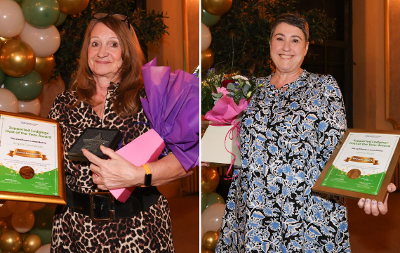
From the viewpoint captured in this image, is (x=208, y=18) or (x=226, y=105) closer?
(x=208, y=18)

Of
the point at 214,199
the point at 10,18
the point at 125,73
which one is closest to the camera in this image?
the point at 214,199

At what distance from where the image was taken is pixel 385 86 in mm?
1162

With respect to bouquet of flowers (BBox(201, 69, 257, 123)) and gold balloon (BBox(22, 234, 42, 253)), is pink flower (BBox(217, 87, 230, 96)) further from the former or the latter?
gold balloon (BBox(22, 234, 42, 253))

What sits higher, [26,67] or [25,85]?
[26,67]

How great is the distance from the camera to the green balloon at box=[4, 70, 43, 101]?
11.0 feet

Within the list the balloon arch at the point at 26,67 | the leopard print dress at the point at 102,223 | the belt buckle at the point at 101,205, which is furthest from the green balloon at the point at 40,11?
the belt buckle at the point at 101,205

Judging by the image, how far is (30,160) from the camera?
1.36m

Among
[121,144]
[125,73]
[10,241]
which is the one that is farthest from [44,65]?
[121,144]

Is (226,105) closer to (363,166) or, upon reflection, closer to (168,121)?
(168,121)

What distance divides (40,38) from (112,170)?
243 cm

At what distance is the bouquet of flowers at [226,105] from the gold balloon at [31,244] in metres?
2.68

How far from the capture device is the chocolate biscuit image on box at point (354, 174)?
110 centimetres

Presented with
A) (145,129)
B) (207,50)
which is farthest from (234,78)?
(145,129)

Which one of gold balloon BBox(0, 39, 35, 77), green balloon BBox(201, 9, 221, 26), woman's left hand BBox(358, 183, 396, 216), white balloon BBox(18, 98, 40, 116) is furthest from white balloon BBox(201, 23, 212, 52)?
white balloon BBox(18, 98, 40, 116)
